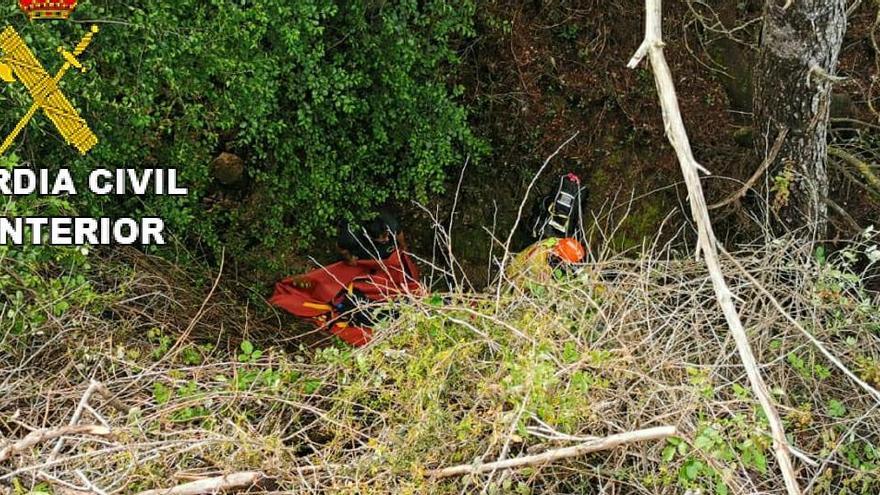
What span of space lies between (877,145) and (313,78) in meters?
4.31

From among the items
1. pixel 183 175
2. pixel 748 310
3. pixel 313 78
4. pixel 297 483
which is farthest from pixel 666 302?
pixel 183 175

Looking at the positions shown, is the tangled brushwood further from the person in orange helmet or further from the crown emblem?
the crown emblem

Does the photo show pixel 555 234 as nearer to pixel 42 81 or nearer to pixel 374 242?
pixel 374 242

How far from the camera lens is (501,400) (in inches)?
117

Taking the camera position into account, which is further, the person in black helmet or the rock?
the rock

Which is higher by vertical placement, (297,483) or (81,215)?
(81,215)

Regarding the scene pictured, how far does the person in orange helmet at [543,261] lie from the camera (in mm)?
3766

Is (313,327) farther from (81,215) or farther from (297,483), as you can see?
(297,483)

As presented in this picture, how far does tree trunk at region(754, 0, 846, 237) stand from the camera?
458 cm

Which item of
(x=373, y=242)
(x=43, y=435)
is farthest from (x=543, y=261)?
(x=43, y=435)

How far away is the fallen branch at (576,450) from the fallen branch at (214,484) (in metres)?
0.70

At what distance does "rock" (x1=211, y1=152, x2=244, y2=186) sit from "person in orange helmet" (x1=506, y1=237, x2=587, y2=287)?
219cm

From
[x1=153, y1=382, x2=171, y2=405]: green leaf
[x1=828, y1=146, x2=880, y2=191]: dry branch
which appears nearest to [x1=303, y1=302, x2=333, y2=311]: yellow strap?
[x1=153, y1=382, x2=171, y2=405]: green leaf

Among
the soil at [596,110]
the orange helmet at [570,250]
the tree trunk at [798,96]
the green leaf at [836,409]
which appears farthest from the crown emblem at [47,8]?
the green leaf at [836,409]
